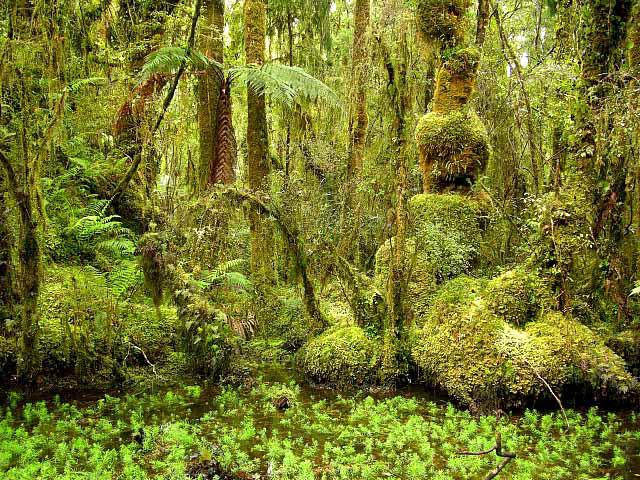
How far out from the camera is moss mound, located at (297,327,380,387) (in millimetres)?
6605

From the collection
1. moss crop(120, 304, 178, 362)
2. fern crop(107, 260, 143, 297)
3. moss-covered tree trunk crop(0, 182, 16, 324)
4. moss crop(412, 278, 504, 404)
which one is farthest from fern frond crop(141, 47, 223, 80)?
moss crop(412, 278, 504, 404)

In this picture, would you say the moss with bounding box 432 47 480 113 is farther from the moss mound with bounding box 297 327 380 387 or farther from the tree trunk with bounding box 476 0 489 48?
the moss mound with bounding box 297 327 380 387

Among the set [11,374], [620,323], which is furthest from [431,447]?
[11,374]

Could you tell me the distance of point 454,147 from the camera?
332 inches

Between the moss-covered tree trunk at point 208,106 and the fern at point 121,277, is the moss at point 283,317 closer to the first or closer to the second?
the moss-covered tree trunk at point 208,106

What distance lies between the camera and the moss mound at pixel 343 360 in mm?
6605

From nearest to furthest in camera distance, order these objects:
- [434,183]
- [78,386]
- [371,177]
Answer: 1. [78,386]
2. [434,183]
3. [371,177]

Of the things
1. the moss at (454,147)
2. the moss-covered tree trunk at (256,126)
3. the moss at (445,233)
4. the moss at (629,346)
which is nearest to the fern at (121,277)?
the moss-covered tree trunk at (256,126)

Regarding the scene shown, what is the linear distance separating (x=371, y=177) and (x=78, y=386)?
22.0ft

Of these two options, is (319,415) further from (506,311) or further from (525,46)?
(525,46)

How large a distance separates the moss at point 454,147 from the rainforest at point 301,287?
0.11 feet

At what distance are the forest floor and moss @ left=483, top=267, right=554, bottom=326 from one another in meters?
1.25

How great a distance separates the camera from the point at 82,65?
637cm

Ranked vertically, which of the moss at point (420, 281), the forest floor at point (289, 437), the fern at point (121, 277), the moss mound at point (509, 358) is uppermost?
the fern at point (121, 277)
